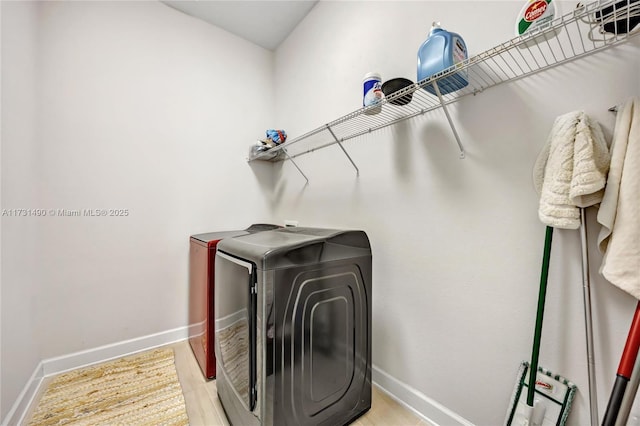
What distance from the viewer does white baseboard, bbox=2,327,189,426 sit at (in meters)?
1.23

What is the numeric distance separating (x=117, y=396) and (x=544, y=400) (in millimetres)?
2047

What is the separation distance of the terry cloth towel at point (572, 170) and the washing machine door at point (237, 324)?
105 cm

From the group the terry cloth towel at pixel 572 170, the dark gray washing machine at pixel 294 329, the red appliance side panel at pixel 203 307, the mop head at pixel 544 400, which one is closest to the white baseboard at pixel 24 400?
the red appliance side panel at pixel 203 307

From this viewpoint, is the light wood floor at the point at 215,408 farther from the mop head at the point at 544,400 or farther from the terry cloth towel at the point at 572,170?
the terry cloth towel at the point at 572,170

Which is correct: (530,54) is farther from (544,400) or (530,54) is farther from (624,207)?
(544,400)

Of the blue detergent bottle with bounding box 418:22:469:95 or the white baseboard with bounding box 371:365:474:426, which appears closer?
the blue detergent bottle with bounding box 418:22:469:95

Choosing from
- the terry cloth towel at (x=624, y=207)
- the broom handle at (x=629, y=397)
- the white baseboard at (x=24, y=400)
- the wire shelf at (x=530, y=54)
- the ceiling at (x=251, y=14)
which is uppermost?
the ceiling at (x=251, y=14)

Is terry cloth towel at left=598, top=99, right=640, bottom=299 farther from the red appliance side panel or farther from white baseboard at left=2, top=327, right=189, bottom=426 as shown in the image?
white baseboard at left=2, top=327, right=189, bottom=426

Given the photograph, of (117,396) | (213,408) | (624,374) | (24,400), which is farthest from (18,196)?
(624,374)

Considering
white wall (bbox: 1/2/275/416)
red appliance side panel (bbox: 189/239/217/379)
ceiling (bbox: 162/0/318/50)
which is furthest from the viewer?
ceiling (bbox: 162/0/318/50)

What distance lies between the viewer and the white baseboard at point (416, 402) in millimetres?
1136

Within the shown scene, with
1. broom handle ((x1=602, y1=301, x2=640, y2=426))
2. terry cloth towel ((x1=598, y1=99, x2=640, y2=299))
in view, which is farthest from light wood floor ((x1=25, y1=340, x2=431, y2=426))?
terry cloth towel ((x1=598, y1=99, x2=640, y2=299))

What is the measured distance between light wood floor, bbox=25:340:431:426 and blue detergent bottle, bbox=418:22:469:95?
156 centimetres

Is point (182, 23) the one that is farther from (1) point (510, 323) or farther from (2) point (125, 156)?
(1) point (510, 323)
